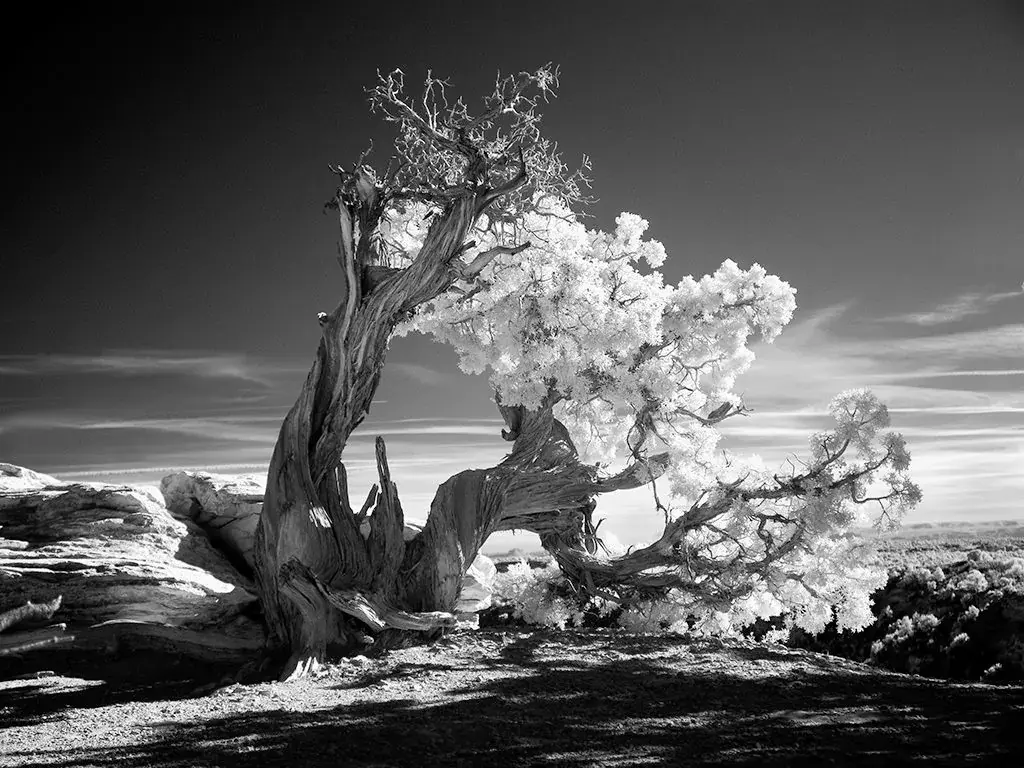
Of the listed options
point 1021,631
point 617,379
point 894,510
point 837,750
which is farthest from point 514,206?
point 1021,631

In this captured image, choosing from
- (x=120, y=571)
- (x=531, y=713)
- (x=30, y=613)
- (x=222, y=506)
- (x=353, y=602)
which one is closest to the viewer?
(x=531, y=713)

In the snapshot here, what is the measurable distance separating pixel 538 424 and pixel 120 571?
21.7 ft

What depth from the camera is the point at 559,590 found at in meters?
15.1

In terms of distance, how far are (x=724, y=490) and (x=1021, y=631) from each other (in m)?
8.83

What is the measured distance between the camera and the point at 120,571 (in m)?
12.0

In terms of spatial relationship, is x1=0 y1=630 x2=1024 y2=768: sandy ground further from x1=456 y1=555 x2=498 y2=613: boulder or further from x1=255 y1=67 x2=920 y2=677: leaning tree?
x1=456 y1=555 x2=498 y2=613: boulder

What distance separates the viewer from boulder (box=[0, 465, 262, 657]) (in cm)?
1132

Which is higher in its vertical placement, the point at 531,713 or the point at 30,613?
the point at 30,613

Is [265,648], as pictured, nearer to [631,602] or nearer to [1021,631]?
[631,602]

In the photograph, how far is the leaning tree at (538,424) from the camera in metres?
10.6

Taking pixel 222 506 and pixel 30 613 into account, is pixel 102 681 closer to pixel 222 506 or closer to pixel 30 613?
pixel 30 613

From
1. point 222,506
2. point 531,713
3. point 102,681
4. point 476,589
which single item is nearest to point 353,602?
point 102,681

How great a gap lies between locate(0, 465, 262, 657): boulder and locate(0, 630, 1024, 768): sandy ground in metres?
1.00

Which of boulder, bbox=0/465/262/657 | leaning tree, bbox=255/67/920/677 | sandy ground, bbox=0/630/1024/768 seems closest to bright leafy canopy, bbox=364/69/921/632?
leaning tree, bbox=255/67/920/677
